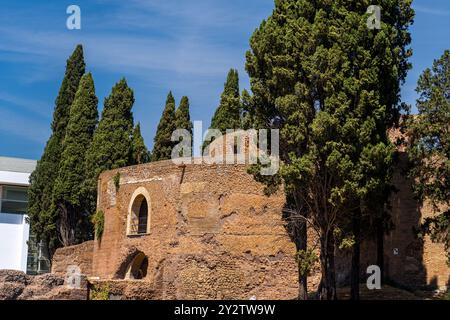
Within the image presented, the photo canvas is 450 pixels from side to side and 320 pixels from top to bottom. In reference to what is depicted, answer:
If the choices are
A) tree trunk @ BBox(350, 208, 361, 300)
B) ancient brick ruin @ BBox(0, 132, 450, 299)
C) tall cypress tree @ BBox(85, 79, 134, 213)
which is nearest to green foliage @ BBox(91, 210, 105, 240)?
ancient brick ruin @ BBox(0, 132, 450, 299)

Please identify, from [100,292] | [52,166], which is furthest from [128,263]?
[52,166]

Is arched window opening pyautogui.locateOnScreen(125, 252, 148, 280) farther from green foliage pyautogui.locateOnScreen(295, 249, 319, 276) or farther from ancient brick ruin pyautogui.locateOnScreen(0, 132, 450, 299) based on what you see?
green foliage pyautogui.locateOnScreen(295, 249, 319, 276)

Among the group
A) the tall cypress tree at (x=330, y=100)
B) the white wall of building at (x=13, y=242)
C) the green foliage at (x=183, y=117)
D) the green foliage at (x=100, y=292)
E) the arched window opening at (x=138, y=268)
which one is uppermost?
the green foliage at (x=183, y=117)

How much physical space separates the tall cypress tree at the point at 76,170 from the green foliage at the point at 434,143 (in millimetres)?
18704

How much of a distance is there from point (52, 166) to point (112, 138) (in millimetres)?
5276

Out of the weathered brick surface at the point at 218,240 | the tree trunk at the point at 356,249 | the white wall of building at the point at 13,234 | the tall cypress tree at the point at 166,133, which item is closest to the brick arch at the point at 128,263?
the weathered brick surface at the point at 218,240

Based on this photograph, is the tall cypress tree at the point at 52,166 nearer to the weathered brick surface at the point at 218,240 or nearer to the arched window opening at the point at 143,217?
the arched window opening at the point at 143,217

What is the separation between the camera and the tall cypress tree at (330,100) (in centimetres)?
1941

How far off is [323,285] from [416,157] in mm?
4226

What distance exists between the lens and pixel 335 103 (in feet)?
64.3

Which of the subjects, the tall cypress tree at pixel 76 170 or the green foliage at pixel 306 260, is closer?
the green foliage at pixel 306 260

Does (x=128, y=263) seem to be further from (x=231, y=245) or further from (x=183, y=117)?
(x=183, y=117)
